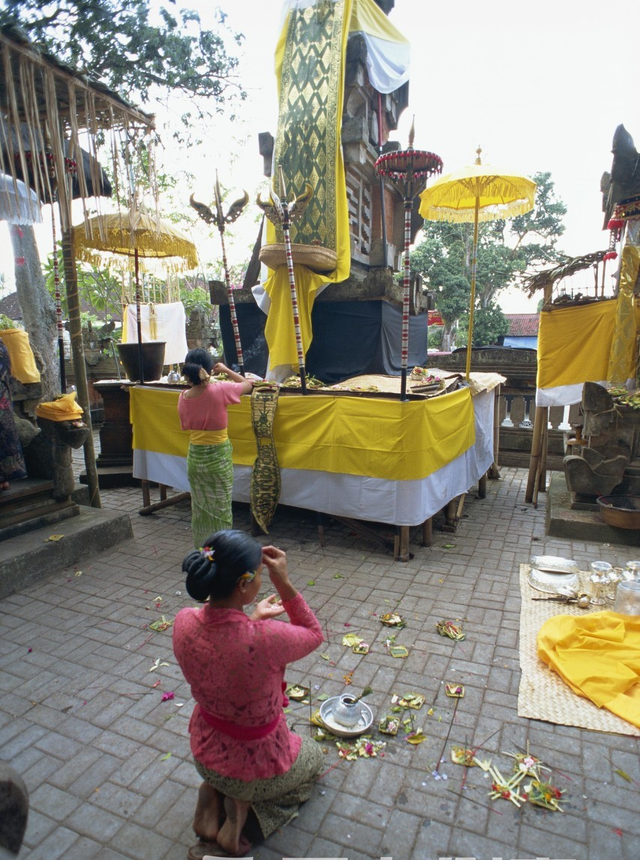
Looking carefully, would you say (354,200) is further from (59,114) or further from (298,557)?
(298,557)

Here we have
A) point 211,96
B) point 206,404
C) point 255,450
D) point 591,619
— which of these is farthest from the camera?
point 211,96

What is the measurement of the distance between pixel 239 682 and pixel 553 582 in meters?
3.47

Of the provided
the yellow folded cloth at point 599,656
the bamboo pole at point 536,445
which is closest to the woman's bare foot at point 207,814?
the yellow folded cloth at point 599,656

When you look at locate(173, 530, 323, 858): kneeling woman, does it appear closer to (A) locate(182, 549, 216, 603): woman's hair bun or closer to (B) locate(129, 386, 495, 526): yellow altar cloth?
(A) locate(182, 549, 216, 603): woman's hair bun

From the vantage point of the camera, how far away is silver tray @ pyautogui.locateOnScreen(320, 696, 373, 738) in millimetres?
2811

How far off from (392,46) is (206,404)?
8.14 metres

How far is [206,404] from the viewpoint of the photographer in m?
4.66

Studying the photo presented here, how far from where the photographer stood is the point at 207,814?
7.16 feet

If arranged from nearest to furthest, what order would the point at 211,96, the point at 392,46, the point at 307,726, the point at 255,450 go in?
the point at 307,726 < the point at 255,450 < the point at 392,46 < the point at 211,96

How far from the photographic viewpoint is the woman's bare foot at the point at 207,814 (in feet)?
7.06

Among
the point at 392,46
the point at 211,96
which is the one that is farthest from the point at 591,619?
the point at 211,96

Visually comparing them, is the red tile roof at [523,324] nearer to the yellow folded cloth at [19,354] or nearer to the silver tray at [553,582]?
the silver tray at [553,582]

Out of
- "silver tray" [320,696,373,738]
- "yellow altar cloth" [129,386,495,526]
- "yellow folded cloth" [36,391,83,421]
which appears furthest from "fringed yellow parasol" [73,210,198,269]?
"silver tray" [320,696,373,738]

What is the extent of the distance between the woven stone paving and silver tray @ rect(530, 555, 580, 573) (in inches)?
9.7
